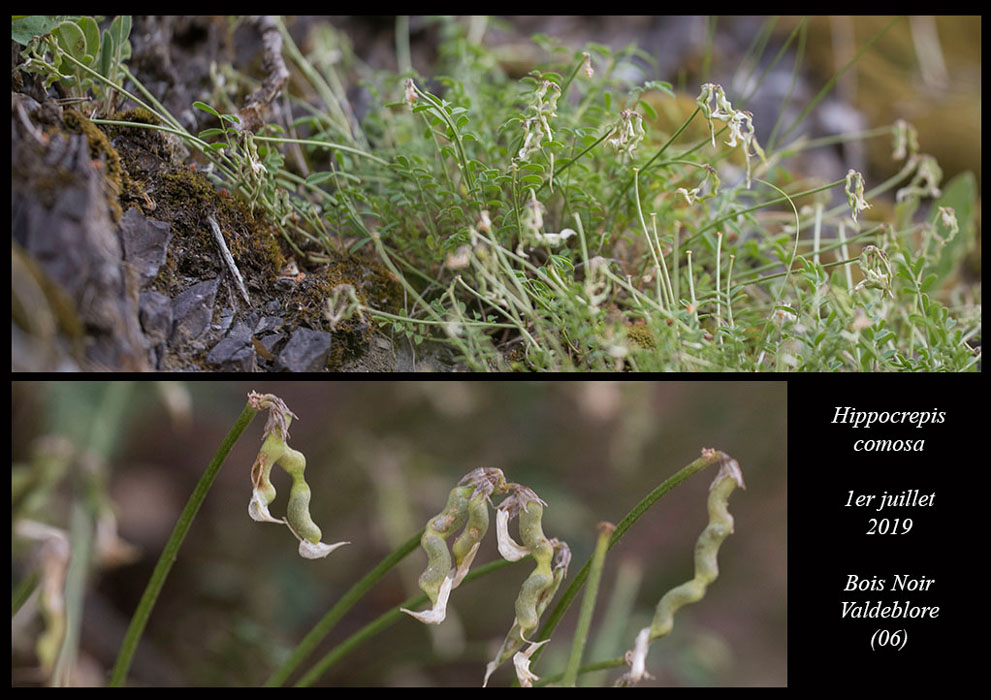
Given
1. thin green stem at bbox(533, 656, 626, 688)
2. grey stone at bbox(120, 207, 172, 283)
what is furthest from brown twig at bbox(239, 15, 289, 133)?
thin green stem at bbox(533, 656, 626, 688)

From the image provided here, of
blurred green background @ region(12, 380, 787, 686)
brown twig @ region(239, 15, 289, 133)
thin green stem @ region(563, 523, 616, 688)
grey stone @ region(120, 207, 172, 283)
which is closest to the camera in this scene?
thin green stem @ region(563, 523, 616, 688)

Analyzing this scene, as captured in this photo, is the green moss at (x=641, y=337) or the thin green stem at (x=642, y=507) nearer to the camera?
the thin green stem at (x=642, y=507)

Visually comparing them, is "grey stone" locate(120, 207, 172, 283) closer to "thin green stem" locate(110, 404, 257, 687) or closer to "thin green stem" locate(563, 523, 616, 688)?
"thin green stem" locate(110, 404, 257, 687)

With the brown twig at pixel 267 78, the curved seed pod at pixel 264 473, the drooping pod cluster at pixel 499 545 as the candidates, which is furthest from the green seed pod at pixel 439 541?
the brown twig at pixel 267 78

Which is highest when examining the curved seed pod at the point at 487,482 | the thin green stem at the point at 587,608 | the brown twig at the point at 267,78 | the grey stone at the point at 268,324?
the brown twig at the point at 267,78

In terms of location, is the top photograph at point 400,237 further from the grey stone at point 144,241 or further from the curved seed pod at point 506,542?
the curved seed pod at point 506,542

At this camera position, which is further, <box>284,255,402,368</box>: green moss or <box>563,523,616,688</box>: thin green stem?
<box>284,255,402,368</box>: green moss

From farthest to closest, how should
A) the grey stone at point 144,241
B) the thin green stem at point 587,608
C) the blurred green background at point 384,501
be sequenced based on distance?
the blurred green background at point 384,501, the grey stone at point 144,241, the thin green stem at point 587,608

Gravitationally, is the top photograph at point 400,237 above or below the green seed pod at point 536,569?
above
